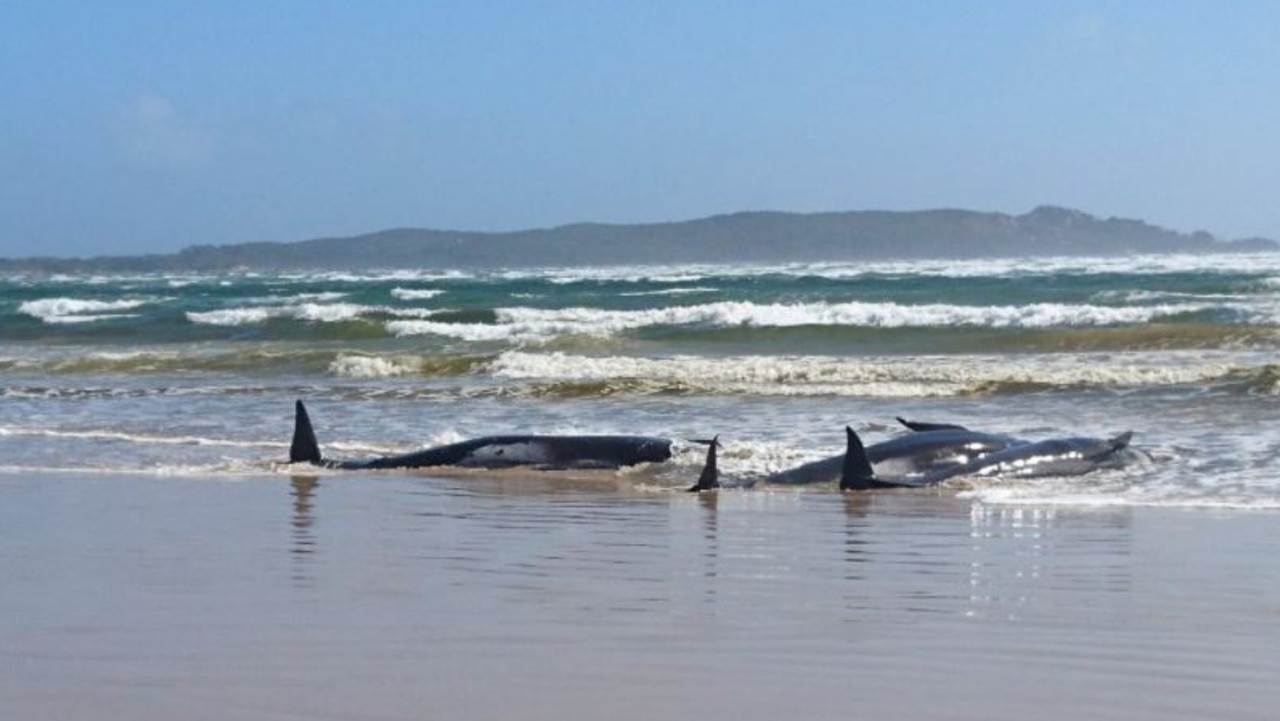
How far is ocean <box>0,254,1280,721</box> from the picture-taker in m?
4.91

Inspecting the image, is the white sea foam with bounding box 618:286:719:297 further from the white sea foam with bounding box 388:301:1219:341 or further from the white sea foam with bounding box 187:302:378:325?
the white sea foam with bounding box 388:301:1219:341

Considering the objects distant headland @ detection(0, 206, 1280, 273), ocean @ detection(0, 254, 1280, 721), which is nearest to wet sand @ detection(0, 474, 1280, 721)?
ocean @ detection(0, 254, 1280, 721)

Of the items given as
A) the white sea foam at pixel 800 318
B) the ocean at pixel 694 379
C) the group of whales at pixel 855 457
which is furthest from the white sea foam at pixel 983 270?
the group of whales at pixel 855 457

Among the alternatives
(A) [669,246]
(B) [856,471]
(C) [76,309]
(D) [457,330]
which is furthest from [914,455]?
(A) [669,246]

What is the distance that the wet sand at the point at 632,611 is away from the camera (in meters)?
4.79

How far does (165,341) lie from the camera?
1385 inches

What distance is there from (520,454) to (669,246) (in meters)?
126

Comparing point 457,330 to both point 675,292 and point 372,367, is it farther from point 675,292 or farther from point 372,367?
point 675,292

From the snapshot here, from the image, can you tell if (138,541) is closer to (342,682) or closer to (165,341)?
(342,682)

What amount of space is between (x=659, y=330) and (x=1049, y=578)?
2560 cm

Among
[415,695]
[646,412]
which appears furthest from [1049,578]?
[646,412]

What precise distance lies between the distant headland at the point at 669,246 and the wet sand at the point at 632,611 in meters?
114

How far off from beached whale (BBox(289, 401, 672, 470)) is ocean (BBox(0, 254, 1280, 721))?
0.21m

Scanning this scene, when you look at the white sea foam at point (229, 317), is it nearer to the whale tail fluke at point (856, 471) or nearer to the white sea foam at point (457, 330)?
the white sea foam at point (457, 330)
